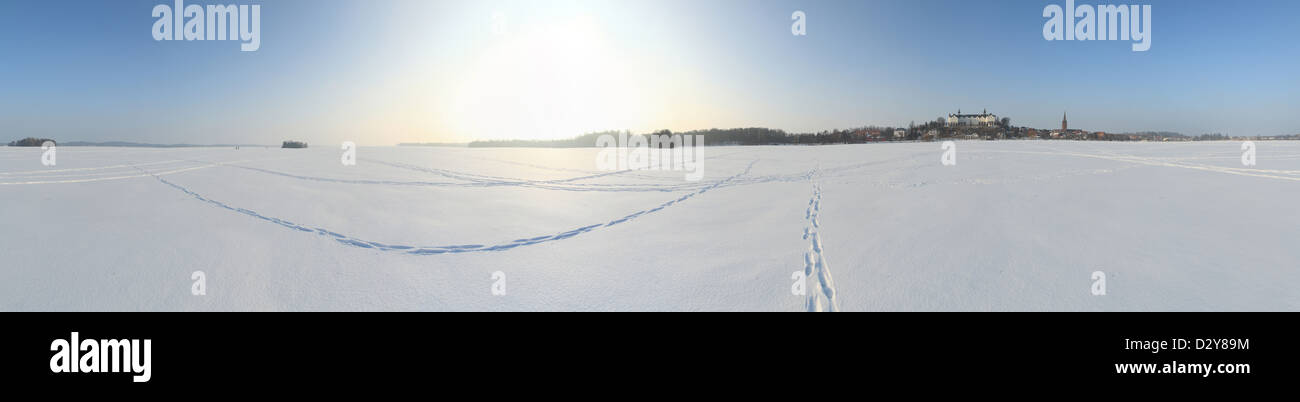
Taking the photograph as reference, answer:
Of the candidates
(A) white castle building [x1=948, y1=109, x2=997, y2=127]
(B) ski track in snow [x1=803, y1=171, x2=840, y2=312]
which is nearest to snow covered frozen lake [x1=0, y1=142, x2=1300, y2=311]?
(B) ski track in snow [x1=803, y1=171, x2=840, y2=312]

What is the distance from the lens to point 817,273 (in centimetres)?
464

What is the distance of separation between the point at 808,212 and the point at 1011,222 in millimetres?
2895

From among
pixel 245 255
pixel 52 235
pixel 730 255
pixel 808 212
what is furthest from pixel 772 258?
pixel 52 235

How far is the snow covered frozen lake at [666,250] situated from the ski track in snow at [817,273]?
3 centimetres

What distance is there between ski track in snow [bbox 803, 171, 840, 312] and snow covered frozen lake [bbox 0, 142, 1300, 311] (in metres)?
0.03

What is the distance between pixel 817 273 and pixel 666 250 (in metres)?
1.87

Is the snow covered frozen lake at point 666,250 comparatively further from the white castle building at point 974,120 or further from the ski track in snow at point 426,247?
the white castle building at point 974,120

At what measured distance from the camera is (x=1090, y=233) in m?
5.84

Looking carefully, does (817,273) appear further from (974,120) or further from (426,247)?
(974,120)

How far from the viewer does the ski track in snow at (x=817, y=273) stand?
3.84 m

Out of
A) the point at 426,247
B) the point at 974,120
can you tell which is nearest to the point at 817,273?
the point at 426,247
